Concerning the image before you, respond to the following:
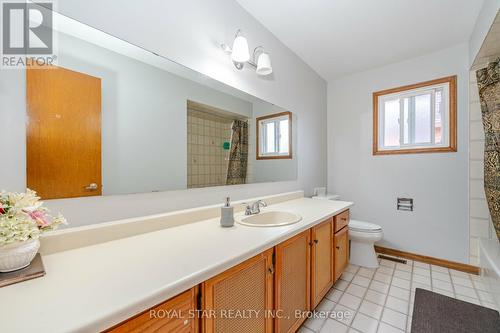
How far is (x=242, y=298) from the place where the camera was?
0.94 metres

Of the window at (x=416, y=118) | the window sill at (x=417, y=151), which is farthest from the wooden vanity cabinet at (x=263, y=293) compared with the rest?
the window at (x=416, y=118)

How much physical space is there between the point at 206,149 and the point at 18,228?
95cm

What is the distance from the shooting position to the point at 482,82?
71.3 inches

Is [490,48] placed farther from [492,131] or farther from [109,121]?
[109,121]

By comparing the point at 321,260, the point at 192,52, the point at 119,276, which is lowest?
the point at 321,260

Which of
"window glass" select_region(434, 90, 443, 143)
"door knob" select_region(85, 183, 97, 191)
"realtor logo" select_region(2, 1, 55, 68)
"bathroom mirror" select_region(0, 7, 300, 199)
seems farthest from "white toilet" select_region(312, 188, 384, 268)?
"realtor logo" select_region(2, 1, 55, 68)

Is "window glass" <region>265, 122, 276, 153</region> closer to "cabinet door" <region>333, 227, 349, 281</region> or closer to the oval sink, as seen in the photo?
the oval sink

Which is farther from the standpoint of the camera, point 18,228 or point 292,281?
point 292,281

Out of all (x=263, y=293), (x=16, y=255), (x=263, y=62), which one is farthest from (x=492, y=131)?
(x=16, y=255)

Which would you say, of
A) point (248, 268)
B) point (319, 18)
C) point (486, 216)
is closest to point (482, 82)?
point (486, 216)

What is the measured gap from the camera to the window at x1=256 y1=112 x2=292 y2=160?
1.89 meters

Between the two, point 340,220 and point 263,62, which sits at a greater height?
point 263,62

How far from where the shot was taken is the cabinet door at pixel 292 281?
114 cm

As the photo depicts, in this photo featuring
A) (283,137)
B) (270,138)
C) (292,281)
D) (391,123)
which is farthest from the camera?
(391,123)
